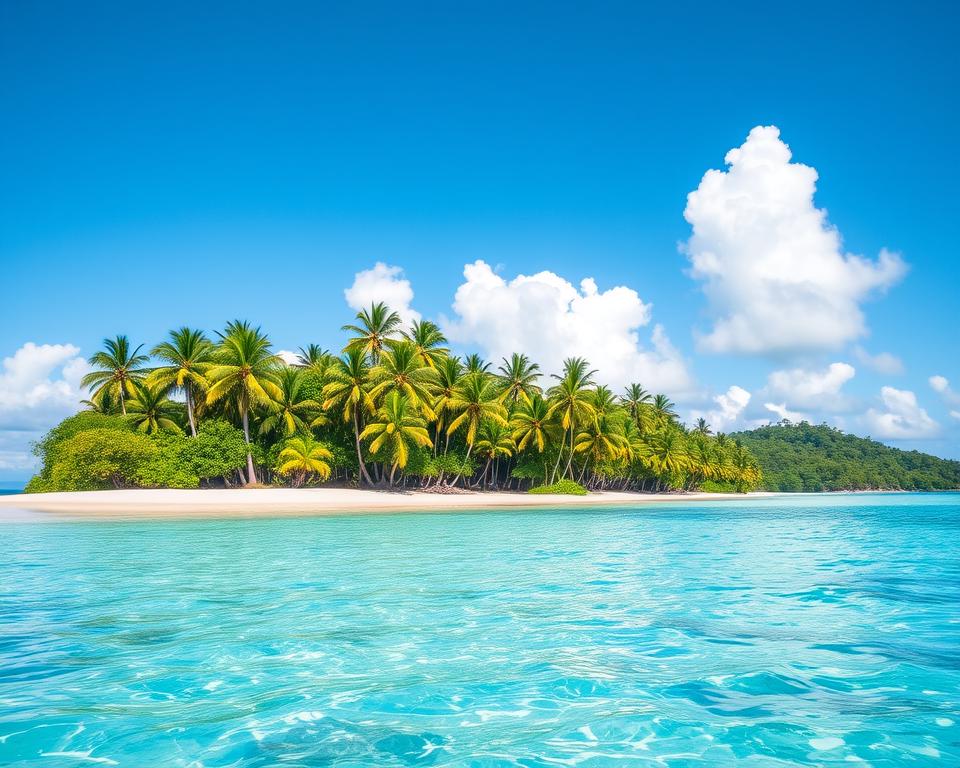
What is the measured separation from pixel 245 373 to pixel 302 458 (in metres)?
6.73

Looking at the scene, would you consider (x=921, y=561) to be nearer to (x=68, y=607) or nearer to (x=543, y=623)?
(x=543, y=623)

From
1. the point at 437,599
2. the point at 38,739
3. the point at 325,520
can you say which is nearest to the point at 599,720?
the point at 38,739

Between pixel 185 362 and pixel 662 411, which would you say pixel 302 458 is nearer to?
pixel 185 362

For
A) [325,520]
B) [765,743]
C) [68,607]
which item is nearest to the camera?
[765,743]

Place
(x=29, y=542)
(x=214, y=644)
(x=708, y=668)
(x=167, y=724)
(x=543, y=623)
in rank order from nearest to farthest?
(x=167, y=724), (x=708, y=668), (x=214, y=644), (x=543, y=623), (x=29, y=542)

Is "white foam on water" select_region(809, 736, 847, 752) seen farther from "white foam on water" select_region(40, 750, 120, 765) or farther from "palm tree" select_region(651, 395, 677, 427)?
"palm tree" select_region(651, 395, 677, 427)

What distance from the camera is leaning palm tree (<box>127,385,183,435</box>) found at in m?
46.8

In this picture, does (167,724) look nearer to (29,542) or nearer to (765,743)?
(765,743)

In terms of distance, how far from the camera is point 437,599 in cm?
878

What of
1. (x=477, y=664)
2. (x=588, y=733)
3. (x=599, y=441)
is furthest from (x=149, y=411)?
(x=588, y=733)

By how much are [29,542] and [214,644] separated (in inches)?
521

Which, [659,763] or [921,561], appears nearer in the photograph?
[659,763]

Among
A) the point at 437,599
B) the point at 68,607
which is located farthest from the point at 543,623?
the point at 68,607

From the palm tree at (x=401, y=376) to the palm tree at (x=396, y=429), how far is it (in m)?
0.61
